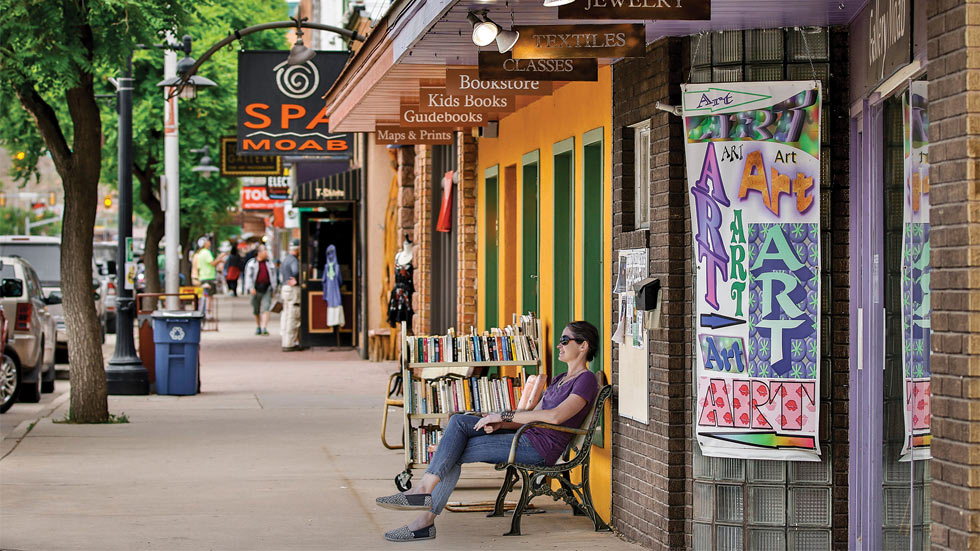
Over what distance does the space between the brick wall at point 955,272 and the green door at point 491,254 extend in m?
7.96

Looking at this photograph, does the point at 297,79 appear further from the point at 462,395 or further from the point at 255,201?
the point at 255,201

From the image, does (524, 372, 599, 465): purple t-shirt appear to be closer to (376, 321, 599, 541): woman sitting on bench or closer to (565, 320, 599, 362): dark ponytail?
(376, 321, 599, 541): woman sitting on bench

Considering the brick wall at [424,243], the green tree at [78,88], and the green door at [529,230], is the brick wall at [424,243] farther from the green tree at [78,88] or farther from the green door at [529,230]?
the green door at [529,230]

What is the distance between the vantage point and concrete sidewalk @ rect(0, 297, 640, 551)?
29.2ft

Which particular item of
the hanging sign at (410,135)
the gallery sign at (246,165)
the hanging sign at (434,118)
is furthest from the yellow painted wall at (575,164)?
the gallery sign at (246,165)

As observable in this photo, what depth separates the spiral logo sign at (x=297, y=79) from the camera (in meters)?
16.6

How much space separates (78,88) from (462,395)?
21.3 feet

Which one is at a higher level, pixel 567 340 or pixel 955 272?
pixel 955 272

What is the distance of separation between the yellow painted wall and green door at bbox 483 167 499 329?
262 mm

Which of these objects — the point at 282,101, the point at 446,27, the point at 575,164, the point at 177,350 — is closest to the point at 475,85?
the point at 575,164

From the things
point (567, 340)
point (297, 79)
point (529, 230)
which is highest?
point (297, 79)

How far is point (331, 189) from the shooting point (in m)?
25.8

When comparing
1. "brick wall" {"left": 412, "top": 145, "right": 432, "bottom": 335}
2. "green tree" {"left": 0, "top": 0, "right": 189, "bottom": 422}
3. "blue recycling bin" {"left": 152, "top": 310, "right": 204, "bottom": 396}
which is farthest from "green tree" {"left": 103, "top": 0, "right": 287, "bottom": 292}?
"green tree" {"left": 0, "top": 0, "right": 189, "bottom": 422}

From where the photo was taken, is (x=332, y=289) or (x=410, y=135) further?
(x=332, y=289)
